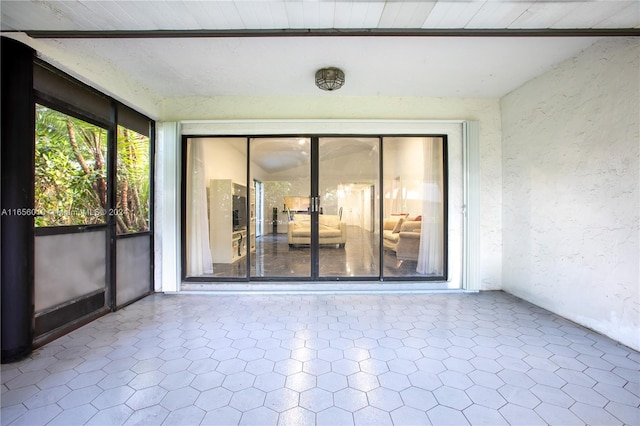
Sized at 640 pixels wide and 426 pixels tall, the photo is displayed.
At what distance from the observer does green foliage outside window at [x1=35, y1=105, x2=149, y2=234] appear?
7.74 ft

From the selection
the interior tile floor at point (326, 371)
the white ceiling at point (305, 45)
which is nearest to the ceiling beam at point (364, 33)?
the white ceiling at point (305, 45)

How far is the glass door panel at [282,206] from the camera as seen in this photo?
4.06 metres

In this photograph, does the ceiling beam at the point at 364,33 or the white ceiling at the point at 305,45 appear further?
the ceiling beam at the point at 364,33

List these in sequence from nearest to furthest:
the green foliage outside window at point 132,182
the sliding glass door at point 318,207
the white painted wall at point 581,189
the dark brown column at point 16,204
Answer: the dark brown column at point 16,204, the white painted wall at point 581,189, the green foliage outside window at point 132,182, the sliding glass door at point 318,207

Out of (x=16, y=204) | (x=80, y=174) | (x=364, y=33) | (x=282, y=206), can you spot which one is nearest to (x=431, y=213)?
(x=282, y=206)

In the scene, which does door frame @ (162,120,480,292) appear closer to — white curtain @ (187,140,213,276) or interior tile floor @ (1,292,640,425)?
white curtain @ (187,140,213,276)

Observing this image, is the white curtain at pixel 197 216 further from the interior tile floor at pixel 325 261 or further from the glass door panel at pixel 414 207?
the glass door panel at pixel 414 207

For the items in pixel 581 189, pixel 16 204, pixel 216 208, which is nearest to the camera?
pixel 16 204

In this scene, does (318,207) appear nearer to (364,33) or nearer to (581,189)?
(364,33)

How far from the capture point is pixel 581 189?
266 centimetres

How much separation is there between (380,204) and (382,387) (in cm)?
271

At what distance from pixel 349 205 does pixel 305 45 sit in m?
2.62

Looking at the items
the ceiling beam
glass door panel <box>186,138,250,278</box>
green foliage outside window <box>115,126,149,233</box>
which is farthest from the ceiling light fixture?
green foliage outside window <box>115,126,149,233</box>

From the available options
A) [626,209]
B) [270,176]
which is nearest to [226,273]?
[270,176]
